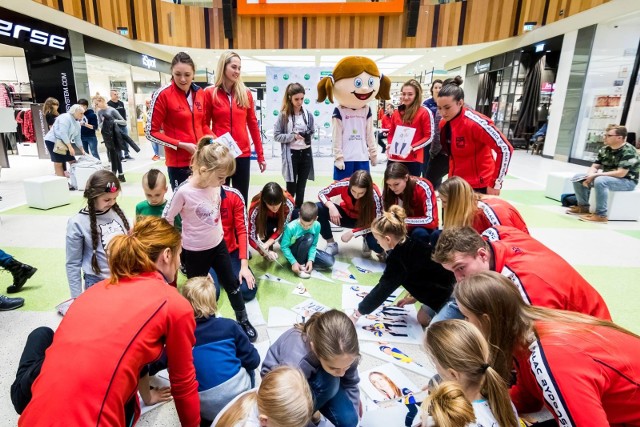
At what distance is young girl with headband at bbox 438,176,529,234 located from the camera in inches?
87.3

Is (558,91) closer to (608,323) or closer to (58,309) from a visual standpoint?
(608,323)

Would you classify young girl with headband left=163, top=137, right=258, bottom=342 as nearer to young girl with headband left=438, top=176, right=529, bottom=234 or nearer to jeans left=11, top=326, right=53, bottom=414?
jeans left=11, top=326, right=53, bottom=414

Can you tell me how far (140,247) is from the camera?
121cm

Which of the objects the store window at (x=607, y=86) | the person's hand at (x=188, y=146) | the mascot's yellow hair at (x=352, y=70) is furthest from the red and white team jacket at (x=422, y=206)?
the store window at (x=607, y=86)

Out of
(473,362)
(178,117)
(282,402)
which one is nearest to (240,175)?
(178,117)

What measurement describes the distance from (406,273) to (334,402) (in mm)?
866

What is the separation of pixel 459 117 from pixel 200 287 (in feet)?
7.86

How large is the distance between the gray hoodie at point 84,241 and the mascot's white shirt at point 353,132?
2.30 m

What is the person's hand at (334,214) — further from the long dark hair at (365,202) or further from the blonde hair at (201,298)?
the blonde hair at (201,298)

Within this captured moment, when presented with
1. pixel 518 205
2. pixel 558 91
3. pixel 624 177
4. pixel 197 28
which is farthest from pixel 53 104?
pixel 558 91

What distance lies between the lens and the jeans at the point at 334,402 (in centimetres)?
139

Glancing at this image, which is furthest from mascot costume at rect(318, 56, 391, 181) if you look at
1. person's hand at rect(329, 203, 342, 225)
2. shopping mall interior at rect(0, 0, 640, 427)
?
person's hand at rect(329, 203, 342, 225)

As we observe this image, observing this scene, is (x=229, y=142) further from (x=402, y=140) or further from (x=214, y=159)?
(x=402, y=140)

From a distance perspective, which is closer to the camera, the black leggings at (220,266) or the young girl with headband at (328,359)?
the young girl with headband at (328,359)
